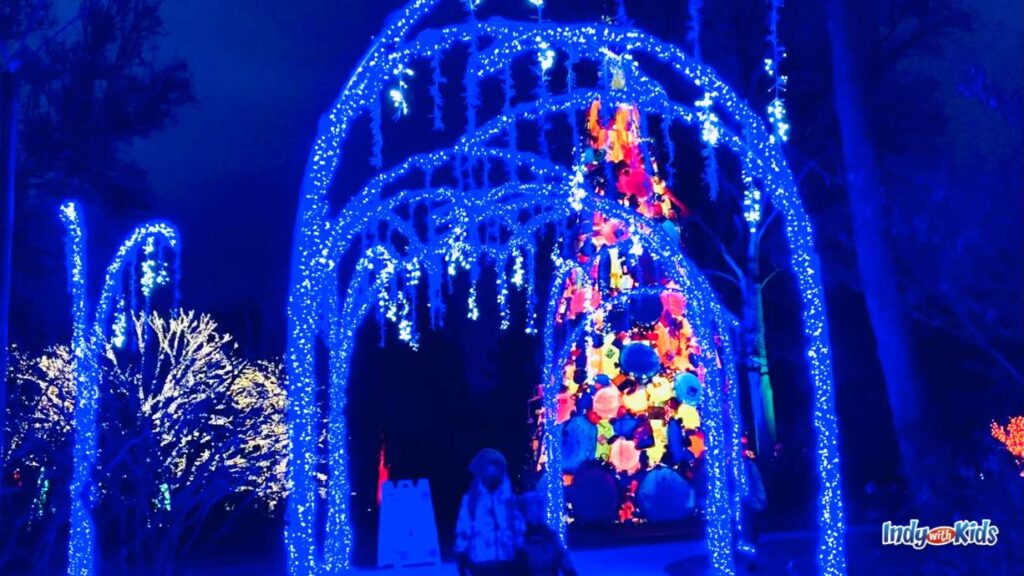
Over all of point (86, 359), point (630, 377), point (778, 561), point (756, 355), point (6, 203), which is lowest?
point (778, 561)

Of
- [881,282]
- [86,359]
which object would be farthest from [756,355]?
[86,359]

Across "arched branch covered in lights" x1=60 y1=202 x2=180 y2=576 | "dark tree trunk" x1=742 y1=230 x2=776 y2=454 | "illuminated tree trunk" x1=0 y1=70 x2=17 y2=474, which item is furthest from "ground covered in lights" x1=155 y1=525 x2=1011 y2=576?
"illuminated tree trunk" x1=0 y1=70 x2=17 y2=474

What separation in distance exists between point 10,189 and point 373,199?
3.03m

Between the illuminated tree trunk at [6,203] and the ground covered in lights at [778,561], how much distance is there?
7458 millimetres

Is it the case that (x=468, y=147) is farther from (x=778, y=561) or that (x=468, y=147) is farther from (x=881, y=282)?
(x=778, y=561)

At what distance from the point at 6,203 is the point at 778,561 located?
32.6ft

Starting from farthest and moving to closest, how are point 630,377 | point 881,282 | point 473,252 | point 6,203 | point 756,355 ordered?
1. point 756,355
2. point 630,377
3. point 473,252
4. point 881,282
5. point 6,203

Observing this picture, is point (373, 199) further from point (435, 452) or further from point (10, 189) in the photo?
point (435, 452)

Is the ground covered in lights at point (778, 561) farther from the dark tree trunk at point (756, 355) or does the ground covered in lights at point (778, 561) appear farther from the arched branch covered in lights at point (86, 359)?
the arched branch covered in lights at point (86, 359)

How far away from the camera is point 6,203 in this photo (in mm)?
7977

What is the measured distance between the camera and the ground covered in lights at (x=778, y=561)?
905 centimetres

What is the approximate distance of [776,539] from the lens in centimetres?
1692

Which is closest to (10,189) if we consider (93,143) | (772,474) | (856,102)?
(856,102)

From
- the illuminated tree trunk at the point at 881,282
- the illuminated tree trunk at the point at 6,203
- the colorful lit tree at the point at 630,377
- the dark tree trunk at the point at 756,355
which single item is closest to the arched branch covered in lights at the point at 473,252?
the illuminated tree trunk at the point at 881,282
